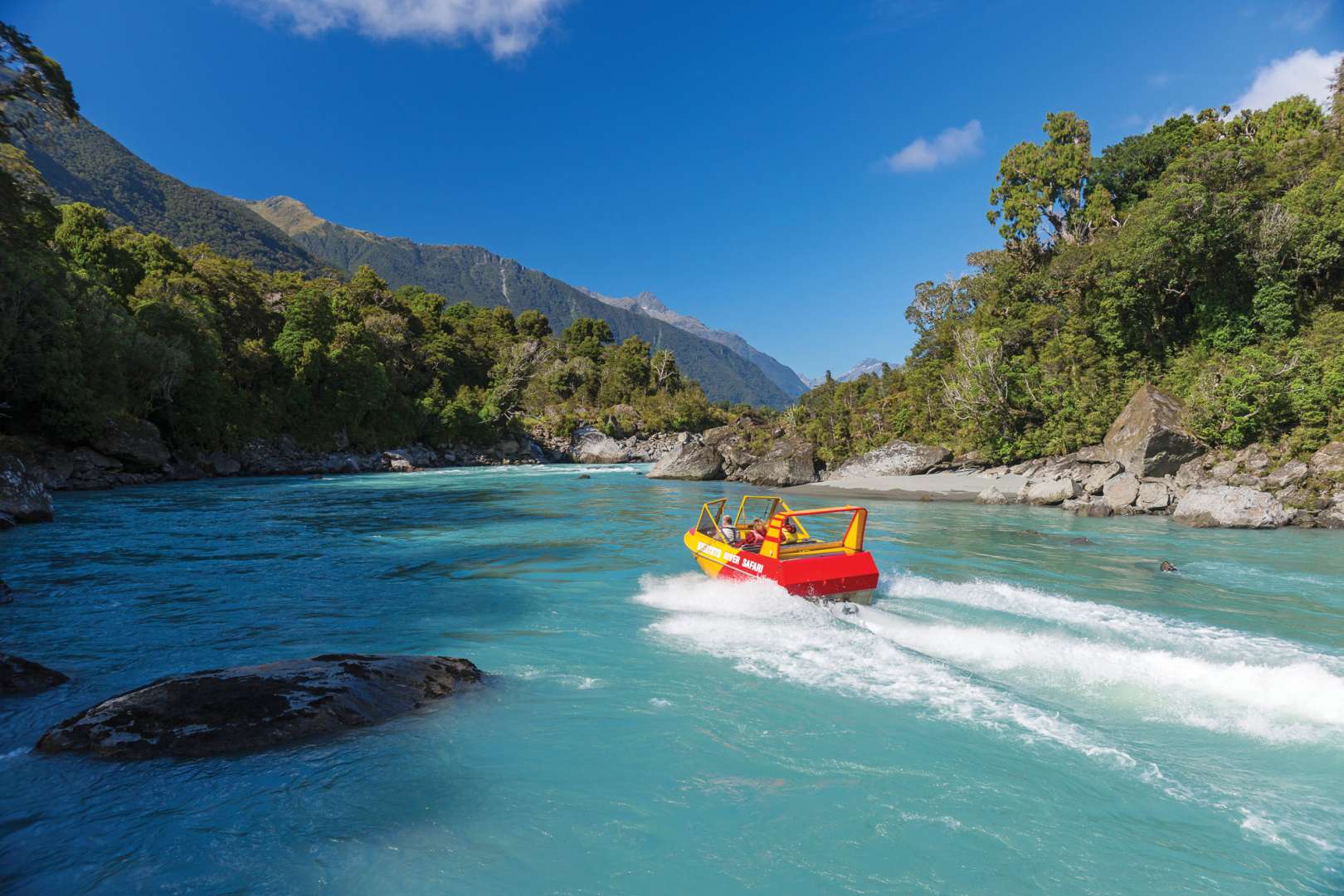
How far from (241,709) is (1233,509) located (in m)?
27.8

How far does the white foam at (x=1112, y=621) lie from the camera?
877 cm

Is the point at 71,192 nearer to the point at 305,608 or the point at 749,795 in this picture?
the point at 305,608

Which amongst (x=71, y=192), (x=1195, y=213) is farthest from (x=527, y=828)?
(x=71, y=192)

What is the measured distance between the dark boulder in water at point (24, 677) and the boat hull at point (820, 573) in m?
9.45

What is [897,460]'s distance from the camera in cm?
3972

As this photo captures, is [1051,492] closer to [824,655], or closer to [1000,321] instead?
[1000,321]

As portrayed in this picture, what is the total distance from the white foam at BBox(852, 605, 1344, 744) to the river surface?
0.04 m

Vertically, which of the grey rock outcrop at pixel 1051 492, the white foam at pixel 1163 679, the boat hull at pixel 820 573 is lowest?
the white foam at pixel 1163 679

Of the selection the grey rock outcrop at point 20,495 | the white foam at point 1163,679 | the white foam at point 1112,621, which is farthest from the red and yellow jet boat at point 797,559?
the grey rock outcrop at point 20,495

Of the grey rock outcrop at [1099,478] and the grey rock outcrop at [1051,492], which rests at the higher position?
the grey rock outcrop at [1099,478]

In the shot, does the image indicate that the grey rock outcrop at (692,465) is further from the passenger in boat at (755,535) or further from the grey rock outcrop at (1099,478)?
the passenger in boat at (755,535)

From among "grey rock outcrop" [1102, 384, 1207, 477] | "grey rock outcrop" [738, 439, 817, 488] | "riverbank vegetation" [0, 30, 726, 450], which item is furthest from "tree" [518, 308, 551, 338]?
"grey rock outcrop" [1102, 384, 1207, 477]

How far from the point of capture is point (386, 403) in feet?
198

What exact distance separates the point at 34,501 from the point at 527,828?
23.4 metres
